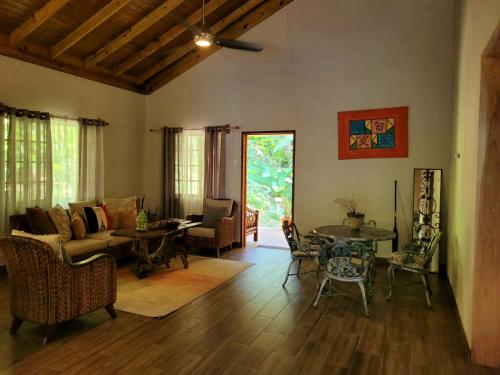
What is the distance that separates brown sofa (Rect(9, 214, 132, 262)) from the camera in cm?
477

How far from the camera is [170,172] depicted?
7.15 metres

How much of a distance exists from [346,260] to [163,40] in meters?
4.60

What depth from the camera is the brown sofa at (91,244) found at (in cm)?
477

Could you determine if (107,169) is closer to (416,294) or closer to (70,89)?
(70,89)

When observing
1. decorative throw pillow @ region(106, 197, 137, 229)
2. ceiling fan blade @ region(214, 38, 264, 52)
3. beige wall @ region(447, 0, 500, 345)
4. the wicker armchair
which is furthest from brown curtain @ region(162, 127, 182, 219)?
beige wall @ region(447, 0, 500, 345)

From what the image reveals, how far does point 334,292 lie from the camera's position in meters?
4.24

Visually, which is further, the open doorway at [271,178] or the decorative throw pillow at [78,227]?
the open doorway at [271,178]

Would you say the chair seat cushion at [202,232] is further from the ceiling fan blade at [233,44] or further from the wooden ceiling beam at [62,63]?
the wooden ceiling beam at [62,63]

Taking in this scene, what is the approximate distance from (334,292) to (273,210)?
5.18 metres

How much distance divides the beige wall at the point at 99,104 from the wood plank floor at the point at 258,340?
279 cm

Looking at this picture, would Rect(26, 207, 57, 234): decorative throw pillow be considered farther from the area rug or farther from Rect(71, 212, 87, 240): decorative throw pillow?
the area rug

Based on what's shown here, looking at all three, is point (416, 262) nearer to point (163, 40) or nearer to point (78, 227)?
point (78, 227)

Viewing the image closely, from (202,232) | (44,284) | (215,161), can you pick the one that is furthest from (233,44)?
(44,284)

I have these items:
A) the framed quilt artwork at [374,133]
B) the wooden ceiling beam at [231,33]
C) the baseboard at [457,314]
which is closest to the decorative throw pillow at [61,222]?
the wooden ceiling beam at [231,33]
